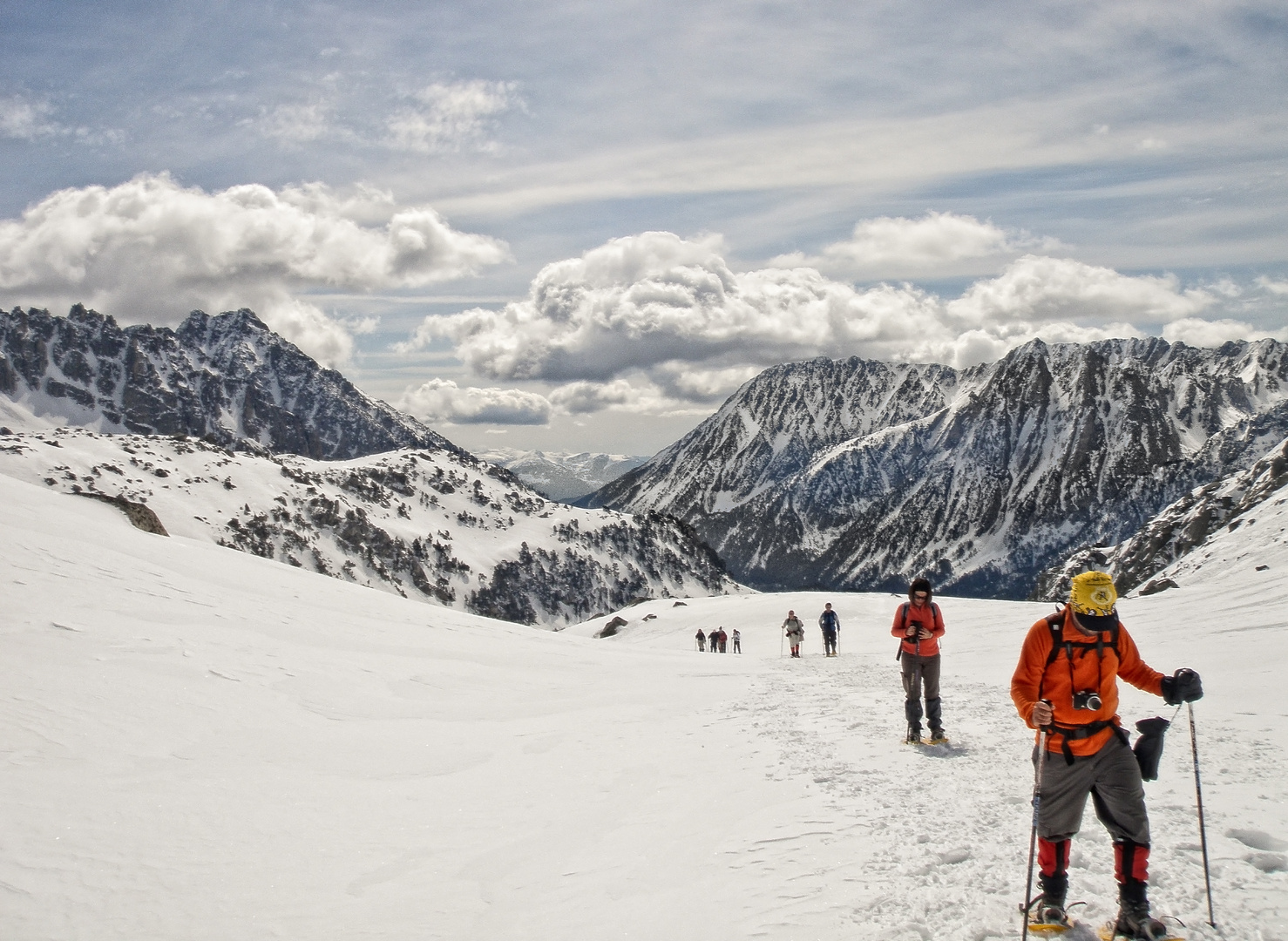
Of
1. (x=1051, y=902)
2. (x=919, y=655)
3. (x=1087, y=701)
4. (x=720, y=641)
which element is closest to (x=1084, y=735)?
(x=1087, y=701)

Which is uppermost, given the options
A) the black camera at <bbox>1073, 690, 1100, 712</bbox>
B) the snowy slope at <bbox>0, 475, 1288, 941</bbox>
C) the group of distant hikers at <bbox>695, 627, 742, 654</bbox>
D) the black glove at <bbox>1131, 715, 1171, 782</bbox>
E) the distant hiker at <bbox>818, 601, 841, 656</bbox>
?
the black camera at <bbox>1073, 690, 1100, 712</bbox>

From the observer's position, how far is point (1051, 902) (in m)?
6.58

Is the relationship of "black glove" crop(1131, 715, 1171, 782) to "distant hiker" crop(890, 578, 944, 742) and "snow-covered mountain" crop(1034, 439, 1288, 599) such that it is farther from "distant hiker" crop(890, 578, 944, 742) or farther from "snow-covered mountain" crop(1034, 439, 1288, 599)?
"snow-covered mountain" crop(1034, 439, 1288, 599)

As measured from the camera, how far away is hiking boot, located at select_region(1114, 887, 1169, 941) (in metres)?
6.04

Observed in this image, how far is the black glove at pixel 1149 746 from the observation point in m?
6.71

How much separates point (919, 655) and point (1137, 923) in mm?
6885

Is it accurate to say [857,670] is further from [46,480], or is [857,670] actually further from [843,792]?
[46,480]

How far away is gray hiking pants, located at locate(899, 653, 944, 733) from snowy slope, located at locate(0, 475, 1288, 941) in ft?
2.00

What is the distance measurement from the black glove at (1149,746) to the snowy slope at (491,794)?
101 centimetres

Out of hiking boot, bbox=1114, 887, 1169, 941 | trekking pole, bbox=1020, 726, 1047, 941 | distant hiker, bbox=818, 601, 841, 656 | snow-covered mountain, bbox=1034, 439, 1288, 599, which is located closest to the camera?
hiking boot, bbox=1114, 887, 1169, 941

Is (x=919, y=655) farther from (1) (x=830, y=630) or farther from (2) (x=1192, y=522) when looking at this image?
(2) (x=1192, y=522)

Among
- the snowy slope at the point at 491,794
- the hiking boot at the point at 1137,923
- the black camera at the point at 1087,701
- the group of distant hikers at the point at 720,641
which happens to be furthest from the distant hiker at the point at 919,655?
the group of distant hikers at the point at 720,641

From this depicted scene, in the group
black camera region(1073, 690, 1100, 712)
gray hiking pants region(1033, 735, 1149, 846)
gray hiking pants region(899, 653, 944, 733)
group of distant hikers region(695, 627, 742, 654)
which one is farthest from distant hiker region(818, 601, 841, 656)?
black camera region(1073, 690, 1100, 712)

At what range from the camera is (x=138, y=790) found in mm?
8977
